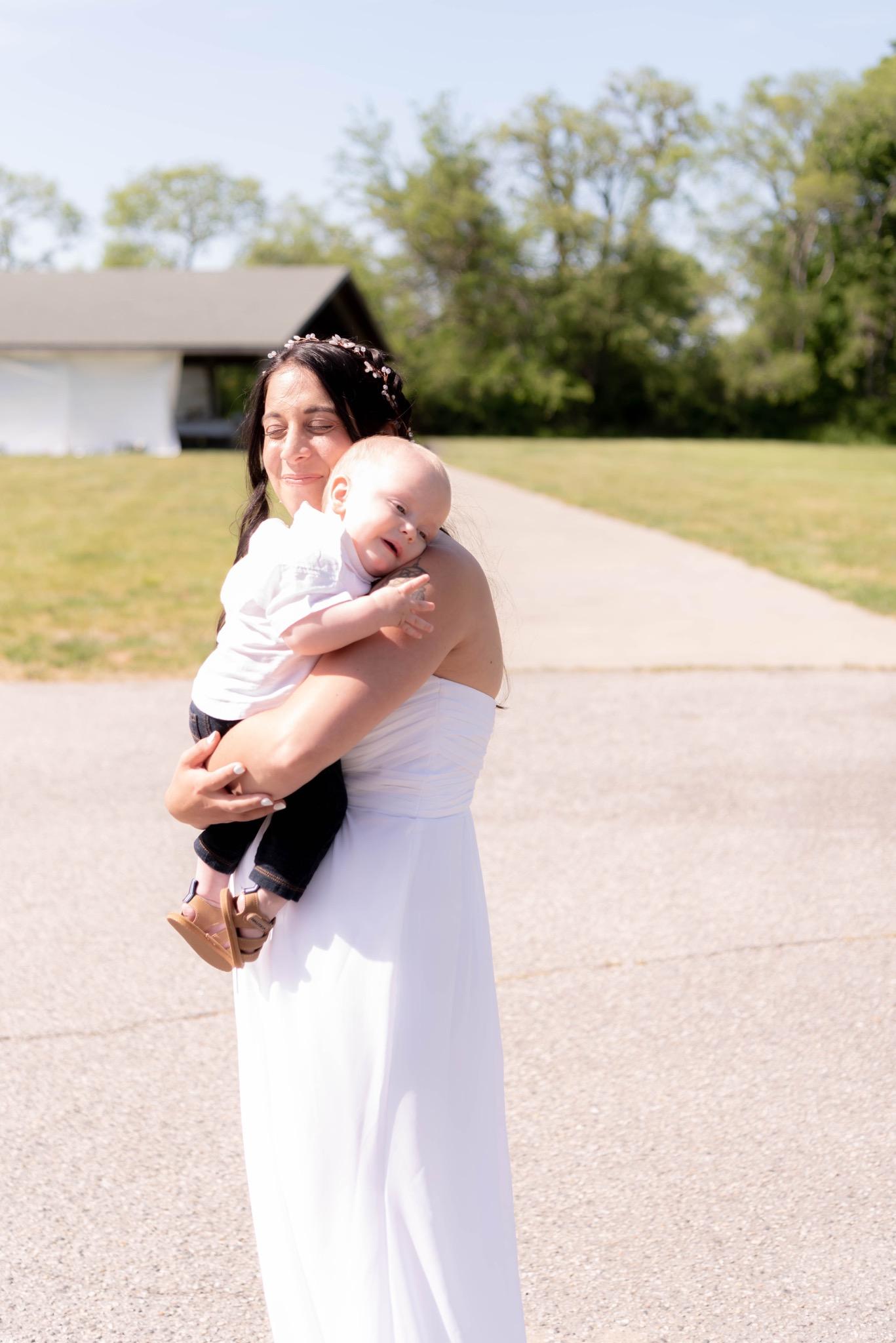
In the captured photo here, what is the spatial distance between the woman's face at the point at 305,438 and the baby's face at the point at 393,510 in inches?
6.7

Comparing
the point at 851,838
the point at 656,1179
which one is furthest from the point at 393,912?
the point at 851,838

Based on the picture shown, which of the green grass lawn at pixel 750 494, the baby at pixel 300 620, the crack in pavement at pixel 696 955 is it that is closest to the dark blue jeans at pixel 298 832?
the baby at pixel 300 620

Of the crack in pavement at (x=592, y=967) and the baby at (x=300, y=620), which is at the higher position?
the baby at (x=300, y=620)

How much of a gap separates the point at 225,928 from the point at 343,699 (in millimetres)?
469

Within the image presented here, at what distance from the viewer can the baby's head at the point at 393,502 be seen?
5.66ft

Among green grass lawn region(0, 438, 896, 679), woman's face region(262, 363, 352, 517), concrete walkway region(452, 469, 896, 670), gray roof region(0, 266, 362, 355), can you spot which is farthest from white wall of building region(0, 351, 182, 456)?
woman's face region(262, 363, 352, 517)

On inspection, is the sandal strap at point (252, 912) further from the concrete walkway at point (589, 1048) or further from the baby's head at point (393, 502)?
the concrete walkway at point (589, 1048)

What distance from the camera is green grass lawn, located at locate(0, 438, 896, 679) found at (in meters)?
9.72

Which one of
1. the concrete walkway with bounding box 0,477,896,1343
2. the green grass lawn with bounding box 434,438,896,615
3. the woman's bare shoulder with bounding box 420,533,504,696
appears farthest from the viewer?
Result: the green grass lawn with bounding box 434,438,896,615

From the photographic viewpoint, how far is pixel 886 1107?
330cm

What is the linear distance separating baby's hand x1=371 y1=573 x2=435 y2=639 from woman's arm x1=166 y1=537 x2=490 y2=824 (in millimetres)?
20

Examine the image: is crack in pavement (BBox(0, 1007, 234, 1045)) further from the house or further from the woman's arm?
the house

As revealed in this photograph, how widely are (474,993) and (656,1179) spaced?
128 centimetres

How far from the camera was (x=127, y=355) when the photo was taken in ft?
108
